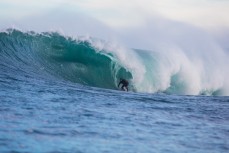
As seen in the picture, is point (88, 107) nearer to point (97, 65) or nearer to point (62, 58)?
point (62, 58)

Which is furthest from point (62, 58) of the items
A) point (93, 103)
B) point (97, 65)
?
point (93, 103)

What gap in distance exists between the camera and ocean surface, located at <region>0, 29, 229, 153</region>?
25.0ft

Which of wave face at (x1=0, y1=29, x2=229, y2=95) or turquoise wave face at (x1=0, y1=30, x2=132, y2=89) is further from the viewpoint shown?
wave face at (x1=0, y1=29, x2=229, y2=95)

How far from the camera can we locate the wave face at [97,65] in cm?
2089

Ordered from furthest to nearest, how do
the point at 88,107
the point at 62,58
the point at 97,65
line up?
the point at 97,65, the point at 62,58, the point at 88,107

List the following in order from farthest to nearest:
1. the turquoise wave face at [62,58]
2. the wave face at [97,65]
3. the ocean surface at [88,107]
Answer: the wave face at [97,65]
the turquoise wave face at [62,58]
the ocean surface at [88,107]

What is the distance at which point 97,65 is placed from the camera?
943 inches

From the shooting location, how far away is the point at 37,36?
25344 mm

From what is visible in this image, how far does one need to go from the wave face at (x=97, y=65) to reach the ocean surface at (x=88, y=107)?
2.4 inches

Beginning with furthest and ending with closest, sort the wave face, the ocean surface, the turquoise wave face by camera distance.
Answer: the wave face < the turquoise wave face < the ocean surface

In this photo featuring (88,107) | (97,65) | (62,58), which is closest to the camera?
(88,107)

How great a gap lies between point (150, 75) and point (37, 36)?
753 centimetres

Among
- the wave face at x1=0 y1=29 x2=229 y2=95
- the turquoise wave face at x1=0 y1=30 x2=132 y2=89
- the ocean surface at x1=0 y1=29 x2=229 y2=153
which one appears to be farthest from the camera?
the wave face at x1=0 y1=29 x2=229 y2=95

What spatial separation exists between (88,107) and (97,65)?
12.6m
